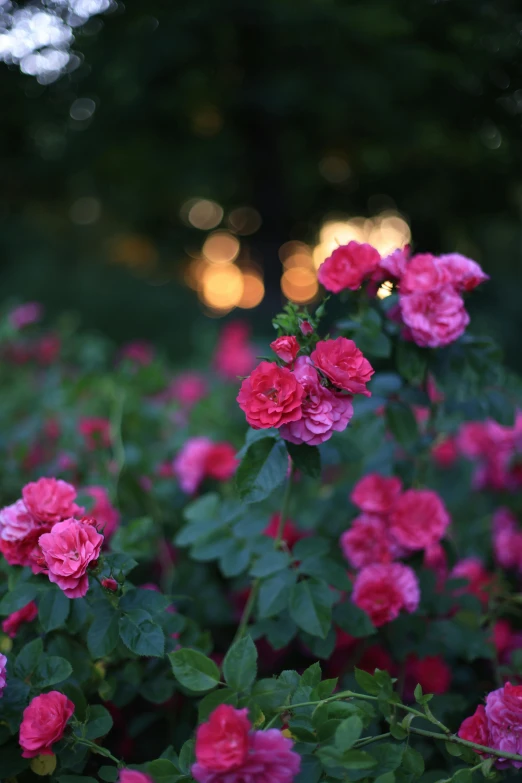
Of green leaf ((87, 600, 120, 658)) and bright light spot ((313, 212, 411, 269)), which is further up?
green leaf ((87, 600, 120, 658))

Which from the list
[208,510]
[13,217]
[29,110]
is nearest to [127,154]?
[29,110]

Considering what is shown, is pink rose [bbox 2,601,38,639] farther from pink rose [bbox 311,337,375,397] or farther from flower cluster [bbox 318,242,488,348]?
flower cluster [bbox 318,242,488,348]

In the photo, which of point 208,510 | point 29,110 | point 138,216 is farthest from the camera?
point 138,216

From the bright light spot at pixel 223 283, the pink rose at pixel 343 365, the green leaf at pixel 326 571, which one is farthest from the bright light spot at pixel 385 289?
the bright light spot at pixel 223 283

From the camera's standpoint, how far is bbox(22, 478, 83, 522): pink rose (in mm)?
1071

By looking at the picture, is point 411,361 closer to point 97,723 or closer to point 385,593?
point 385,593

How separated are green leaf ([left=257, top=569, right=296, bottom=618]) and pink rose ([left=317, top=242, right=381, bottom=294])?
53 cm

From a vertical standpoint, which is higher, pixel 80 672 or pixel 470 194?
pixel 80 672

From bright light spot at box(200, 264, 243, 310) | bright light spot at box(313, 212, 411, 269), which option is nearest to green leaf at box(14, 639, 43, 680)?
bright light spot at box(313, 212, 411, 269)

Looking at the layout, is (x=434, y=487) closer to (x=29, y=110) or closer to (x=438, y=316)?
(x=438, y=316)

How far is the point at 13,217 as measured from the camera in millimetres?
11039

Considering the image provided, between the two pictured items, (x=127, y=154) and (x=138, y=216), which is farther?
(x=138, y=216)

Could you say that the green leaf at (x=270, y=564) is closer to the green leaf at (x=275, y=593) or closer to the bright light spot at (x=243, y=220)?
the green leaf at (x=275, y=593)

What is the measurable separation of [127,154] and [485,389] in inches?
312
